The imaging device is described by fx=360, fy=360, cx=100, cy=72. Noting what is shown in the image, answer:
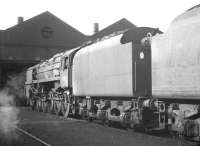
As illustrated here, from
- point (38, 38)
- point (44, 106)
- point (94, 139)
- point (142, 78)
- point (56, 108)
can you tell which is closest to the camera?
point (94, 139)

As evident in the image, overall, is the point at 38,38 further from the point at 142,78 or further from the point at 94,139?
the point at 94,139

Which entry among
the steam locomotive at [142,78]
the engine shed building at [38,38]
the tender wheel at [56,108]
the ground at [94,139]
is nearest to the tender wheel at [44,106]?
the tender wheel at [56,108]

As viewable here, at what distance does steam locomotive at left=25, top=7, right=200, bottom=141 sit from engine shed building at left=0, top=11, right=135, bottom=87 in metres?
25.6

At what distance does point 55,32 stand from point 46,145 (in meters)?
37.7

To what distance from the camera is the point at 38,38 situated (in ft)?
147

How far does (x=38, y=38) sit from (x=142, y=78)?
35447 millimetres

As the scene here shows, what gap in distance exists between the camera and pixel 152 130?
39.3 feet

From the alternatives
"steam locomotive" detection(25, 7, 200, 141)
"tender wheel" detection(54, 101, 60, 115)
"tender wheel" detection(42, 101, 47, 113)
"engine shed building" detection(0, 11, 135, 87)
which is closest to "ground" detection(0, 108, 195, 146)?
"steam locomotive" detection(25, 7, 200, 141)

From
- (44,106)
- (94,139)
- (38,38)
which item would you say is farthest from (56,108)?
(38,38)

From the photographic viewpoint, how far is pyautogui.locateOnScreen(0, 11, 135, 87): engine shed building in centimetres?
4212

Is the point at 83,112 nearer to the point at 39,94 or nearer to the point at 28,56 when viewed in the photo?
the point at 39,94

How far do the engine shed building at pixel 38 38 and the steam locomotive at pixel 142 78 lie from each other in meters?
25.6

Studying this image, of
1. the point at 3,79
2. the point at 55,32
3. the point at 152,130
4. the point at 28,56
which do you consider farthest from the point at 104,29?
the point at 152,130

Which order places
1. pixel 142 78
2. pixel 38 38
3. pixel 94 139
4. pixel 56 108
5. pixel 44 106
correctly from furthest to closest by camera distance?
pixel 38 38
pixel 44 106
pixel 56 108
pixel 142 78
pixel 94 139
